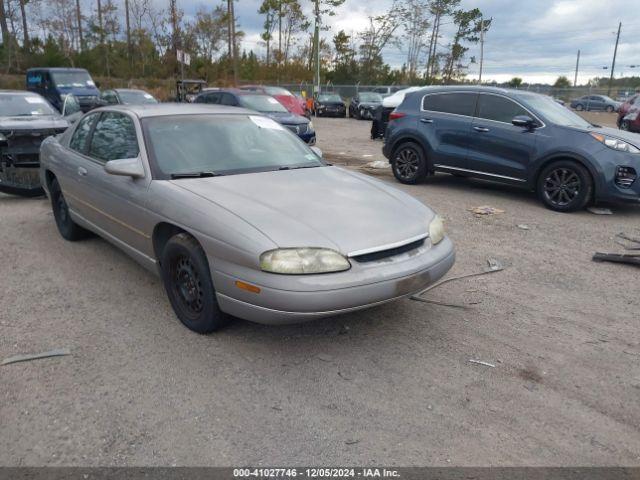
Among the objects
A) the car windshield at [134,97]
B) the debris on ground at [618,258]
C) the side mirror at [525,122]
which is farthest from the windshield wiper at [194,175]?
the car windshield at [134,97]

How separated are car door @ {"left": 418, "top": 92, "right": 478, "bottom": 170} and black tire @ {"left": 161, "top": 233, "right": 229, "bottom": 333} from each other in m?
5.88

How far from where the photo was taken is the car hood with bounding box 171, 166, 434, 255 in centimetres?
314

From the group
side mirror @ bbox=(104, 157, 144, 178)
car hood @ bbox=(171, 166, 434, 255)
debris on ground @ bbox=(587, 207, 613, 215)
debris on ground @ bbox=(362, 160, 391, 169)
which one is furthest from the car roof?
debris on ground @ bbox=(362, 160, 391, 169)

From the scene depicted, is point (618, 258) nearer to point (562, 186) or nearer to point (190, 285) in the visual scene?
point (562, 186)

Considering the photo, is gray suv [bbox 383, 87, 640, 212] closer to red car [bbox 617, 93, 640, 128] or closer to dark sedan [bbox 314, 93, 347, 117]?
red car [bbox 617, 93, 640, 128]

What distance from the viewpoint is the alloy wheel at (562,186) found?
718cm

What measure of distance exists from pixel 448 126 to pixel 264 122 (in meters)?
4.54

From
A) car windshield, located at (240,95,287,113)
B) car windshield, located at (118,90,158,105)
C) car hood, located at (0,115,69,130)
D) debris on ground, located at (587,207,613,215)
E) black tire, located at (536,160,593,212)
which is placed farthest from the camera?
car windshield, located at (118,90,158,105)

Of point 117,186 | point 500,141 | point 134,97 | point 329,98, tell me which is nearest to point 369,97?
point 329,98

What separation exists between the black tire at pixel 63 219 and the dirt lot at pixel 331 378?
2.28 feet

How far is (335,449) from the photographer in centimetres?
252

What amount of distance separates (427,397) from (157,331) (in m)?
1.93

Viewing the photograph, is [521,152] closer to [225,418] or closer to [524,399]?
[524,399]

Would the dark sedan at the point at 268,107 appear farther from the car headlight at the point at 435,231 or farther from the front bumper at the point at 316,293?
the front bumper at the point at 316,293
